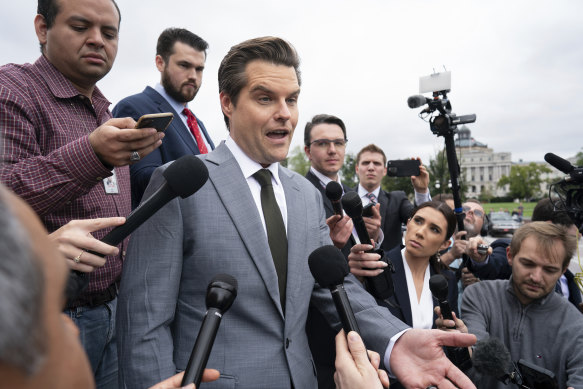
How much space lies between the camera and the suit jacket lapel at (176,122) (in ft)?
10.2

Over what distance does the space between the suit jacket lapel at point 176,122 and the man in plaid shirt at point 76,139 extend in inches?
30.2

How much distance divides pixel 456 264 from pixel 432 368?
3405mm

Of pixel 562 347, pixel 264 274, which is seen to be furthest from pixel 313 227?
pixel 562 347

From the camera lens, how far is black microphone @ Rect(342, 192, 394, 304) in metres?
2.22

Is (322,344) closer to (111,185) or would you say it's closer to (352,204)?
(352,204)

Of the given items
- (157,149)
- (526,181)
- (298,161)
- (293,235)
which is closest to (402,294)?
(293,235)

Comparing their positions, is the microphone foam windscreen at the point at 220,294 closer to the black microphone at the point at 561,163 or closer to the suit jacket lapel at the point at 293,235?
the suit jacket lapel at the point at 293,235

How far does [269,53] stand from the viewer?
6.72 feet

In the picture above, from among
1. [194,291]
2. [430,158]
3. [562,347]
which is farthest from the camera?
[430,158]

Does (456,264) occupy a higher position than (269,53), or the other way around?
(269,53)

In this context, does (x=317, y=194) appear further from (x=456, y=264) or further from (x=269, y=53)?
(x=456, y=264)

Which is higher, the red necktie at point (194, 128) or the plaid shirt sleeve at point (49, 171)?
the red necktie at point (194, 128)

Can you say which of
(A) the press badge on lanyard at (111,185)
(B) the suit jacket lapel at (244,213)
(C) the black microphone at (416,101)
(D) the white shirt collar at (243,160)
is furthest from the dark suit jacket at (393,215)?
(A) the press badge on lanyard at (111,185)

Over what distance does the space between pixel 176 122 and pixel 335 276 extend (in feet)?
7.35
